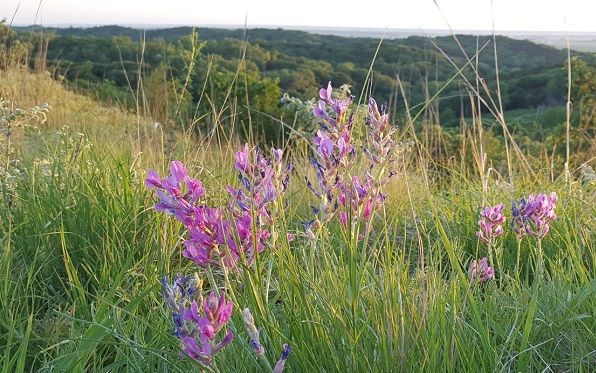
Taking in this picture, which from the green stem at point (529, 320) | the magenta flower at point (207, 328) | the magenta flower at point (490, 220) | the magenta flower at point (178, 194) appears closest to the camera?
the magenta flower at point (207, 328)

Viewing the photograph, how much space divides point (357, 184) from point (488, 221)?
0.63m

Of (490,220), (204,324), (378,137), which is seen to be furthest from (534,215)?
(204,324)

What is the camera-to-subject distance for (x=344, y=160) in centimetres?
143

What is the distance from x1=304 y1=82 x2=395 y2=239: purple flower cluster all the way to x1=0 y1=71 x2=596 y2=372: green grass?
92 mm

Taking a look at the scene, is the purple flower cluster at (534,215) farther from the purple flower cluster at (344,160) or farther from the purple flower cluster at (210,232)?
the purple flower cluster at (210,232)

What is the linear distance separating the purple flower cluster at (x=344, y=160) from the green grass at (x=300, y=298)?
92mm

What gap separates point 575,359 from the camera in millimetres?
1698

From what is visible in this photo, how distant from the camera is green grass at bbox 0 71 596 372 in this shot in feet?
4.84

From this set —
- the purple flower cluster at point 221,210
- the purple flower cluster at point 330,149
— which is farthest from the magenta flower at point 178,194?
the purple flower cluster at point 330,149

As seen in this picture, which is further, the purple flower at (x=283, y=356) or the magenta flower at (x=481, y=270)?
the magenta flower at (x=481, y=270)

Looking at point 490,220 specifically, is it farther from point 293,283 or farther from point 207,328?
point 207,328

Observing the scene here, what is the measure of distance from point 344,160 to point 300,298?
33 cm

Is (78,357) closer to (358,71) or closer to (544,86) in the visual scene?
(358,71)

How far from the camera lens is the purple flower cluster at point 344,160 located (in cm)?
142
